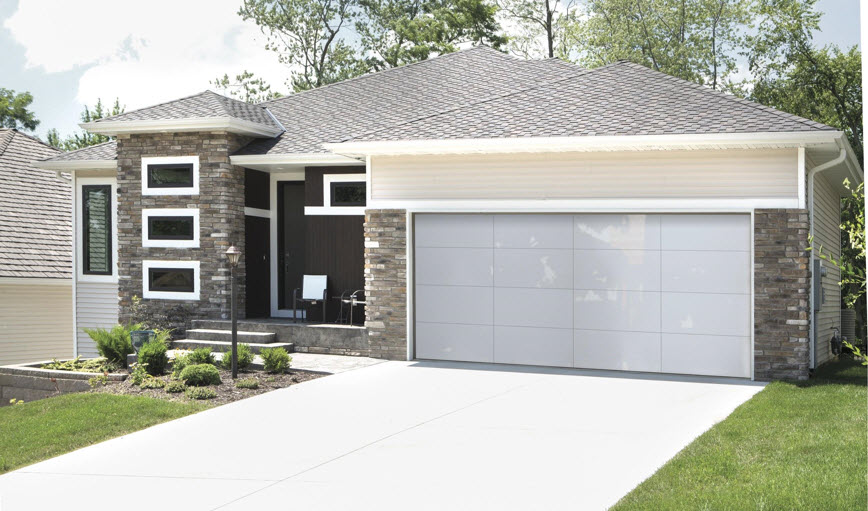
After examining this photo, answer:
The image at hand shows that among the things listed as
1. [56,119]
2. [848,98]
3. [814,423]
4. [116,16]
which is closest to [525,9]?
[848,98]

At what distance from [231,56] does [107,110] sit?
10.9 metres

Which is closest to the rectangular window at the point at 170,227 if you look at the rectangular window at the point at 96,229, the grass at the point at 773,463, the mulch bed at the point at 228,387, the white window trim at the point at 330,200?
the white window trim at the point at 330,200

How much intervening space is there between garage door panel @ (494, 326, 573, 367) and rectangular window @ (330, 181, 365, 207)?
3739mm

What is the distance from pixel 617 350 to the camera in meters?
12.9

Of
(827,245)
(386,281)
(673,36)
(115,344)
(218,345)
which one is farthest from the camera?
(673,36)

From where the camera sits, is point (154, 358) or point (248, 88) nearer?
point (154, 358)

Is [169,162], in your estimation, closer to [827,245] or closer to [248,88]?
[827,245]

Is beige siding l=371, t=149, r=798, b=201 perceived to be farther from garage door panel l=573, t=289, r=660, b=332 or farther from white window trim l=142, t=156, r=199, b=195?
white window trim l=142, t=156, r=199, b=195

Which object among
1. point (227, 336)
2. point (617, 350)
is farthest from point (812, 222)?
point (227, 336)

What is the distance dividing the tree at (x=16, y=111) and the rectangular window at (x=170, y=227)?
25.3 m

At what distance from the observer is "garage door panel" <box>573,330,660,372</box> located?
41.8ft

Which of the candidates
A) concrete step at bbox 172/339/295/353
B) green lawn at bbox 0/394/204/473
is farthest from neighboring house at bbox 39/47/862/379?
green lawn at bbox 0/394/204/473

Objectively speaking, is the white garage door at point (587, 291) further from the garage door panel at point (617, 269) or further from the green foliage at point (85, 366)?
the green foliage at point (85, 366)

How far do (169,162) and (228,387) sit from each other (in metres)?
6.13
